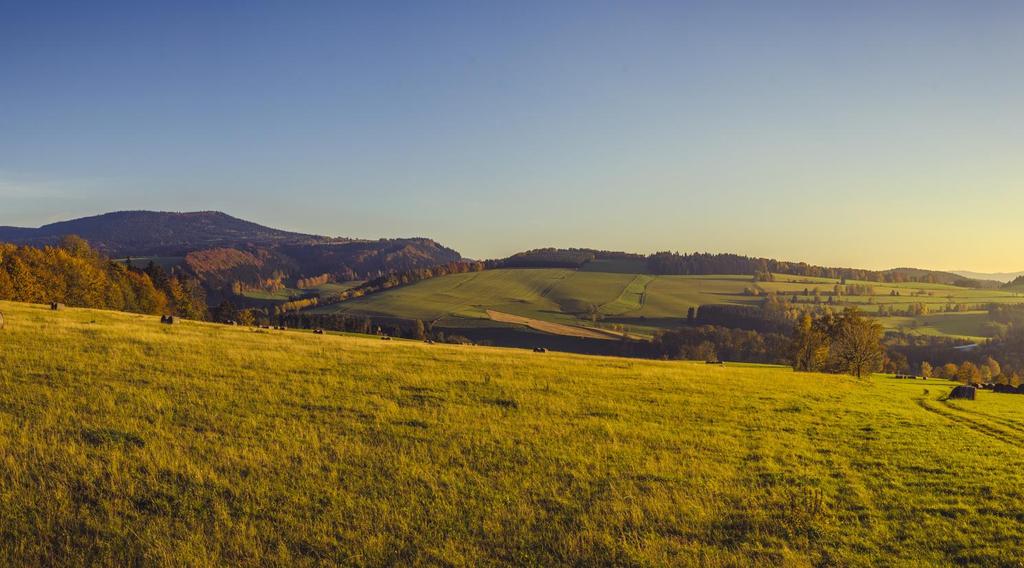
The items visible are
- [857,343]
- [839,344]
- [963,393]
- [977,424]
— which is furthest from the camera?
[839,344]

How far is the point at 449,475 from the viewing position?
12.4 m

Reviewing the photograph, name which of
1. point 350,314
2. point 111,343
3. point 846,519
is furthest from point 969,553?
point 350,314

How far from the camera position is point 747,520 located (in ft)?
35.9

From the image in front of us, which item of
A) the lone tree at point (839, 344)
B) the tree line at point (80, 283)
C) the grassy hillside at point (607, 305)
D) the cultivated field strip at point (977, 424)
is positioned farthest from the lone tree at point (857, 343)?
the tree line at point (80, 283)

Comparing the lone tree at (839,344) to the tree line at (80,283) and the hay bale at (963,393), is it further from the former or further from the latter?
the tree line at (80,283)

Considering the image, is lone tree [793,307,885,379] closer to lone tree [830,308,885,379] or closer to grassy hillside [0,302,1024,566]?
lone tree [830,308,885,379]

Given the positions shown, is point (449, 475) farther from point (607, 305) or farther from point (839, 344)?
point (607, 305)

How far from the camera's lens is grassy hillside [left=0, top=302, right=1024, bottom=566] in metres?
9.16

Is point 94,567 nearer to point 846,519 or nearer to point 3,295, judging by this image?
point 846,519

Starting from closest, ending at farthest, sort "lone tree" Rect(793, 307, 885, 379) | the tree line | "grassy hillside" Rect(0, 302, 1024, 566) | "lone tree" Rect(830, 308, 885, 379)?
1. "grassy hillside" Rect(0, 302, 1024, 566)
2. "lone tree" Rect(830, 308, 885, 379)
3. "lone tree" Rect(793, 307, 885, 379)
4. the tree line

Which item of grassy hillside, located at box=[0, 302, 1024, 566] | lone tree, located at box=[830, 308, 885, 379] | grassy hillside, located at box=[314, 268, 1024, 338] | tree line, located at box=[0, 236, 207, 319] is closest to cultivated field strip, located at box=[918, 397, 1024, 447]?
grassy hillside, located at box=[0, 302, 1024, 566]

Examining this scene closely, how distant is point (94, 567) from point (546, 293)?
627 ft

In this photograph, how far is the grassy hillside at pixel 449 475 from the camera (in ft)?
30.1

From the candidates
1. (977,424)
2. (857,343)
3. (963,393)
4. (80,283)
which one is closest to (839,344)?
(857,343)
